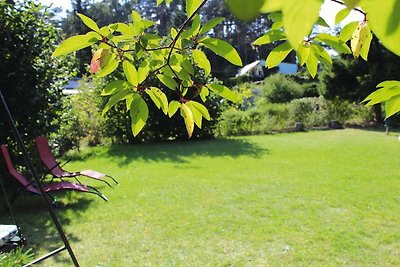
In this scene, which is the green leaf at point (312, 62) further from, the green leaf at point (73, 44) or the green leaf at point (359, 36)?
the green leaf at point (73, 44)

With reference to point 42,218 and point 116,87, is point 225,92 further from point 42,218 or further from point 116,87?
point 42,218

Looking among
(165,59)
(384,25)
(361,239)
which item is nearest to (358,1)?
(384,25)

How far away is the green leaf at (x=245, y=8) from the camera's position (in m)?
0.31

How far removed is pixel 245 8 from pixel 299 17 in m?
0.07

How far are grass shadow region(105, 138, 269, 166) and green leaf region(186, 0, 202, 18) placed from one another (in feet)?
24.8

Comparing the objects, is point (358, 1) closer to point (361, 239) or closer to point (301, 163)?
point (361, 239)

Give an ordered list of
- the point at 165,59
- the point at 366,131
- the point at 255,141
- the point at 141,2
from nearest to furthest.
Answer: the point at 165,59, the point at 255,141, the point at 366,131, the point at 141,2

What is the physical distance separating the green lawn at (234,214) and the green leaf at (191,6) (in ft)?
9.79

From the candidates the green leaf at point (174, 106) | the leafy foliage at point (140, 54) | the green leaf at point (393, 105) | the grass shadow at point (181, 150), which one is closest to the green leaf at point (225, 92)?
the leafy foliage at point (140, 54)

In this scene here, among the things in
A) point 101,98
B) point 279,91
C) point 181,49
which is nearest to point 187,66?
point 181,49

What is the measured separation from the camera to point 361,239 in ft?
12.5

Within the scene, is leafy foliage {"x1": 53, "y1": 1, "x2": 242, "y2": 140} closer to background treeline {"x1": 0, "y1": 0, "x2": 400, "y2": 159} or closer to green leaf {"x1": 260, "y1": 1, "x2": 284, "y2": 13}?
background treeline {"x1": 0, "y1": 0, "x2": 400, "y2": 159}

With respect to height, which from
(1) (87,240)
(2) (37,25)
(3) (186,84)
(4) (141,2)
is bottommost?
(1) (87,240)

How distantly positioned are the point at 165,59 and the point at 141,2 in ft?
187
